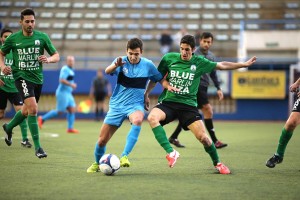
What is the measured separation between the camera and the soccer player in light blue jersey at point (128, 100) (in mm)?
7684

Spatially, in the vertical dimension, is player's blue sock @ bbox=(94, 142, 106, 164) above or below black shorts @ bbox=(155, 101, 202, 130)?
below

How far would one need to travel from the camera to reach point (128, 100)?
25.7ft

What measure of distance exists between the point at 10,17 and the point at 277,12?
12.5m

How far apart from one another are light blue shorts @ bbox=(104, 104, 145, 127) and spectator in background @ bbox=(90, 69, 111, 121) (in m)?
13.9

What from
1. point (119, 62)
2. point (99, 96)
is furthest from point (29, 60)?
point (99, 96)

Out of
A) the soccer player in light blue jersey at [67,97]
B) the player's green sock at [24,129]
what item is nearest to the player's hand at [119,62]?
the player's green sock at [24,129]

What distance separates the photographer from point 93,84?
2173cm

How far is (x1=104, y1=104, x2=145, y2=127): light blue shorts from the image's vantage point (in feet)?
25.2

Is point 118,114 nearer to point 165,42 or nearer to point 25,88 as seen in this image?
point 25,88

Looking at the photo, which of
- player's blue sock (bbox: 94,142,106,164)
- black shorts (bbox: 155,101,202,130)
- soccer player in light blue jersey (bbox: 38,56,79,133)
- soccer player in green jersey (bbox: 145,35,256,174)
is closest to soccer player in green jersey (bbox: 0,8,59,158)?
player's blue sock (bbox: 94,142,106,164)

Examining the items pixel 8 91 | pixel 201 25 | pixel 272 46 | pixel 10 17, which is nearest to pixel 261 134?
pixel 8 91

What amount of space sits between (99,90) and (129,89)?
45.8 feet

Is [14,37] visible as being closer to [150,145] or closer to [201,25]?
[150,145]

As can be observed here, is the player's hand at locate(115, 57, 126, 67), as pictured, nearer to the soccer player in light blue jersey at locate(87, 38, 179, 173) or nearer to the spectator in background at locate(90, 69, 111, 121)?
the soccer player in light blue jersey at locate(87, 38, 179, 173)
